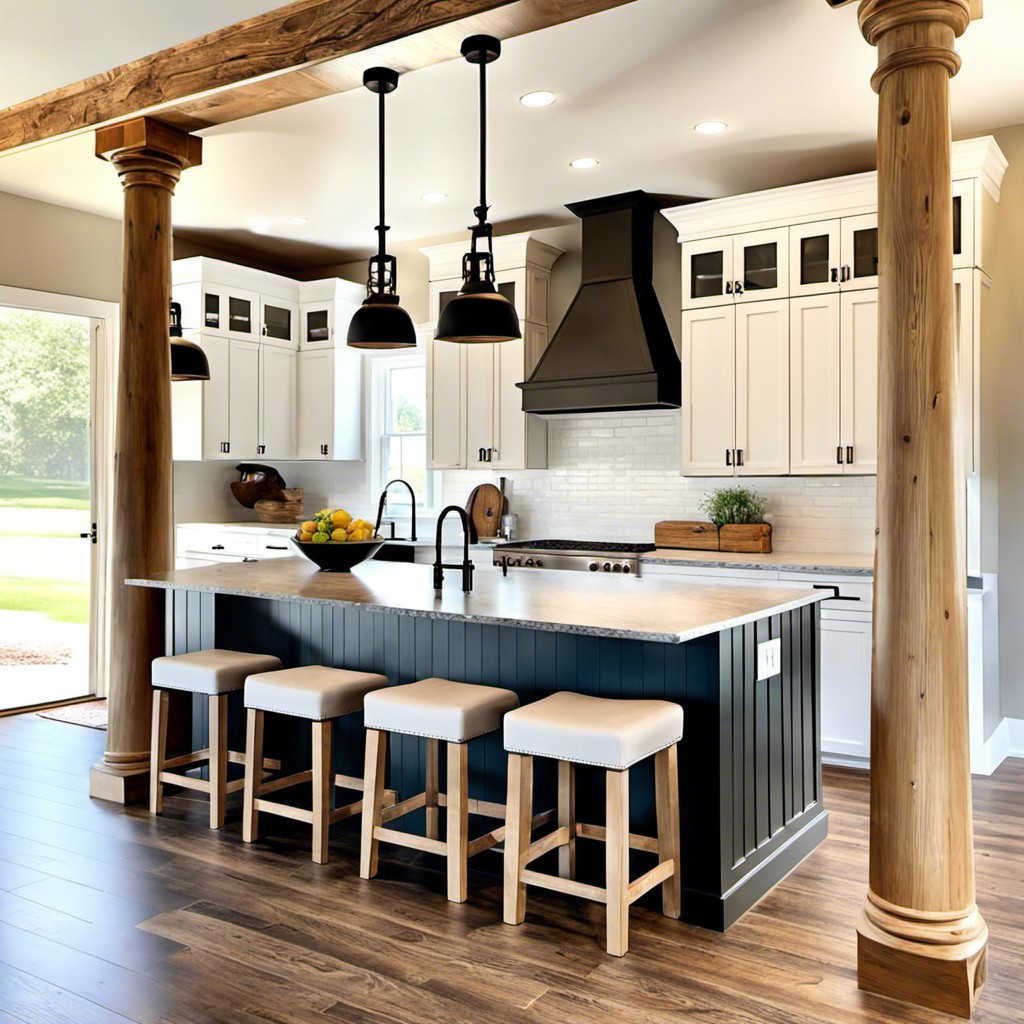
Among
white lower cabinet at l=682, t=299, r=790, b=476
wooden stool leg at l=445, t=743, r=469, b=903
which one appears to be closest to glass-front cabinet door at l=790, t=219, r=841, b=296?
white lower cabinet at l=682, t=299, r=790, b=476

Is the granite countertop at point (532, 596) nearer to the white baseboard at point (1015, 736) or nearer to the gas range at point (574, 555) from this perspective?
the gas range at point (574, 555)

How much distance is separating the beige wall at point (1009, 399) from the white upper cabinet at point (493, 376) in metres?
2.61

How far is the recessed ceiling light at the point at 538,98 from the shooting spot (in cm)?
418

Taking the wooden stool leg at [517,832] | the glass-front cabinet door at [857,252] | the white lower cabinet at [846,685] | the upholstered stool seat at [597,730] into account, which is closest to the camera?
the upholstered stool seat at [597,730]

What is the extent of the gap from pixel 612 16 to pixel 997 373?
102 inches

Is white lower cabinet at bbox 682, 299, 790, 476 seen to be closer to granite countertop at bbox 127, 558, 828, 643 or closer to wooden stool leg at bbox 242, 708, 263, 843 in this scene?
granite countertop at bbox 127, 558, 828, 643

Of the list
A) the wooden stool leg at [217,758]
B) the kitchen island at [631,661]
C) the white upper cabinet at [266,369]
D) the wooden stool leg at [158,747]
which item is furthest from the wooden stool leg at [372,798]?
the white upper cabinet at [266,369]

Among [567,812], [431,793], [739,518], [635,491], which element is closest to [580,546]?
[635,491]

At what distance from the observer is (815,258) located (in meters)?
4.99

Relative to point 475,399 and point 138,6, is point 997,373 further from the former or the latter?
point 138,6

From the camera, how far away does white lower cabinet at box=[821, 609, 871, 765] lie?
4508mm

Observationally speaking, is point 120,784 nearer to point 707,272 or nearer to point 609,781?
point 609,781

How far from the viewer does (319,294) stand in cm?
705

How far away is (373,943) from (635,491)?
148 inches
